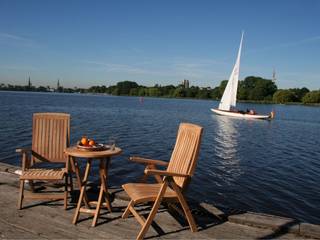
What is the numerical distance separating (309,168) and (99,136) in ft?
42.1

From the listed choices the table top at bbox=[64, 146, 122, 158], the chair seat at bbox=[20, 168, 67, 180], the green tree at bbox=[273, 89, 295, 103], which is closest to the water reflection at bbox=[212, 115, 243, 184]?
the table top at bbox=[64, 146, 122, 158]

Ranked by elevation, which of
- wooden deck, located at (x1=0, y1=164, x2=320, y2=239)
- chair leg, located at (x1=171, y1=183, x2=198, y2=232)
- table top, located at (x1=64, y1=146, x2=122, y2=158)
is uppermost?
table top, located at (x1=64, y1=146, x2=122, y2=158)

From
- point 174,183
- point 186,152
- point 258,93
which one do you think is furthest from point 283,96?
point 174,183

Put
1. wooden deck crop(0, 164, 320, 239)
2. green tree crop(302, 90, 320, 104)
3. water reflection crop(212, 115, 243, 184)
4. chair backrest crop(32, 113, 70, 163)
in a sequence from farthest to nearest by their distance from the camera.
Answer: green tree crop(302, 90, 320, 104)
water reflection crop(212, 115, 243, 184)
chair backrest crop(32, 113, 70, 163)
wooden deck crop(0, 164, 320, 239)

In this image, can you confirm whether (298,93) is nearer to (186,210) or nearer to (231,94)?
(231,94)

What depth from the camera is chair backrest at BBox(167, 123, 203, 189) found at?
4492mm

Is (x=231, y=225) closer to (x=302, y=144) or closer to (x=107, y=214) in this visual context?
(x=107, y=214)

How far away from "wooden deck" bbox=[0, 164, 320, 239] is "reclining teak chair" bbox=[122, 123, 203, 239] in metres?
0.20

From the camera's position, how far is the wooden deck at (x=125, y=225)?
13.1 ft

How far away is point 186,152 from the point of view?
4.72 metres

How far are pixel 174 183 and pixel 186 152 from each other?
0.73 metres

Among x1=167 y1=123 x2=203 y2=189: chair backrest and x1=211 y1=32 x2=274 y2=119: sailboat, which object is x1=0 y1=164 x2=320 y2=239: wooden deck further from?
x1=211 y1=32 x2=274 y2=119: sailboat

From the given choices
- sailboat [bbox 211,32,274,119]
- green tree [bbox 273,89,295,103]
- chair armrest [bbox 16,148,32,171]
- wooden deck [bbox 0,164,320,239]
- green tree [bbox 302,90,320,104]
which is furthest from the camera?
green tree [bbox 273,89,295,103]

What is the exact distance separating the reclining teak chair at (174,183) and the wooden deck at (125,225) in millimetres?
198
